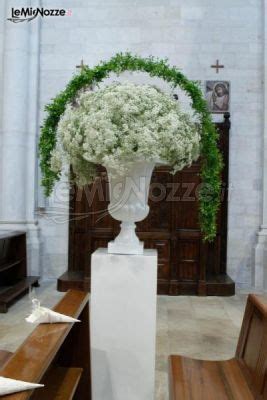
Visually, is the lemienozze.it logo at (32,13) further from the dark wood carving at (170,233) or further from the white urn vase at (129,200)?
the white urn vase at (129,200)

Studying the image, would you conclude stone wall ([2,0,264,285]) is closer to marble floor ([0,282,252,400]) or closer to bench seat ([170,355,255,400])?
marble floor ([0,282,252,400])

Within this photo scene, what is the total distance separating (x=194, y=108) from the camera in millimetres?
2457

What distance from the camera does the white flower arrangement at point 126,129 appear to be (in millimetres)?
2092

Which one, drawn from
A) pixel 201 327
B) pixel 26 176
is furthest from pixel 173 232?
pixel 26 176

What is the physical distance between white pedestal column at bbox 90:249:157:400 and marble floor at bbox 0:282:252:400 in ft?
1.96

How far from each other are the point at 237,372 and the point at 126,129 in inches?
57.2

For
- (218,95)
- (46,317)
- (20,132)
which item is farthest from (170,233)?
(46,317)

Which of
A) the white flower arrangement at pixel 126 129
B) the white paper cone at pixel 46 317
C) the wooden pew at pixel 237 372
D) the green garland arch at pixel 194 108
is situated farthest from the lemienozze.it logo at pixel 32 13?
the wooden pew at pixel 237 372

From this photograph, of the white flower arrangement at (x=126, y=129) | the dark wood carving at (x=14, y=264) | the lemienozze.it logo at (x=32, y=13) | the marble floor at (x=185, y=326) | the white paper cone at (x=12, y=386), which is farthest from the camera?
the lemienozze.it logo at (x=32, y=13)

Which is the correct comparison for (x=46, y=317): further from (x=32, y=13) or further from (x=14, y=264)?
(x=32, y=13)

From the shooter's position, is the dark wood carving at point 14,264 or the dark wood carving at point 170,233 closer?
the dark wood carving at point 14,264

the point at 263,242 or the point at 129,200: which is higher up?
the point at 129,200

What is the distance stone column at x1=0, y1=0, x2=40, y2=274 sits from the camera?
21.4 ft

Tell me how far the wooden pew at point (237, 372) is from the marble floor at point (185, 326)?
73 cm
